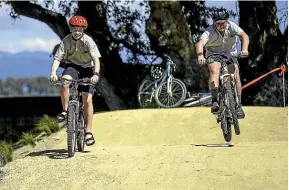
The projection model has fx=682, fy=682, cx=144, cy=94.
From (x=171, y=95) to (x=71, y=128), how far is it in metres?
7.86

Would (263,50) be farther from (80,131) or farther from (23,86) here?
(23,86)

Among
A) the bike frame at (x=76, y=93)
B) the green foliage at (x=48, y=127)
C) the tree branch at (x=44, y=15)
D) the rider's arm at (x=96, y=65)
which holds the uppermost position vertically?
the tree branch at (x=44, y=15)

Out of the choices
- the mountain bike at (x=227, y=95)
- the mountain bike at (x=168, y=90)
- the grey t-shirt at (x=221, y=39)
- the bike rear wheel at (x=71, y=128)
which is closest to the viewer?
the bike rear wheel at (x=71, y=128)

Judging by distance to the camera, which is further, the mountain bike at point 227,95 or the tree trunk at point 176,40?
the tree trunk at point 176,40

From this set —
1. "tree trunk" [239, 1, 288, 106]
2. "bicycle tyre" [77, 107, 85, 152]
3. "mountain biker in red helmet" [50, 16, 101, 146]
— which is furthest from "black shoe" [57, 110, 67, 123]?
"tree trunk" [239, 1, 288, 106]

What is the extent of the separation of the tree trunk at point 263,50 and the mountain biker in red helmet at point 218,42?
25.5ft

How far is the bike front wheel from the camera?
654 inches

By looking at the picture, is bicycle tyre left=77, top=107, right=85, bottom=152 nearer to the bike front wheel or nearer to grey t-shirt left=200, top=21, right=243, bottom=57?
grey t-shirt left=200, top=21, right=243, bottom=57

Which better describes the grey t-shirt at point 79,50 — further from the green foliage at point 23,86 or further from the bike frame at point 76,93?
the green foliage at point 23,86

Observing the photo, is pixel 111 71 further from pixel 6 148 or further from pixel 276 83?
pixel 6 148

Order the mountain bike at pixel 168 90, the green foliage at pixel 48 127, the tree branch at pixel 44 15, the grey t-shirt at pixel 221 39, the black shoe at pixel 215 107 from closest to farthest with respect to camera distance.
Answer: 1. the grey t-shirt at pixel 221 39
2. the black shoe at pixel 215 107
3. the green foliage at pixel 48 127
4. the mountain bike at pixel 168 90
5. the tree branch at pixel 44 15

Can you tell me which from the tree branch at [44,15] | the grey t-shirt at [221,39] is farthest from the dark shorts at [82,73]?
the tree branch at [44,15]

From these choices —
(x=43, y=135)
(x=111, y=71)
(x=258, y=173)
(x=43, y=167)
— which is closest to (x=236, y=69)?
(x=258, y=173)

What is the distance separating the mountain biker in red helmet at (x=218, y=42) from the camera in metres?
9.26
